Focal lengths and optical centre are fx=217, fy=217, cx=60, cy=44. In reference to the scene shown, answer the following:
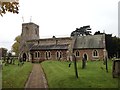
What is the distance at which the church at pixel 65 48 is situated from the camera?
5506 centimetres

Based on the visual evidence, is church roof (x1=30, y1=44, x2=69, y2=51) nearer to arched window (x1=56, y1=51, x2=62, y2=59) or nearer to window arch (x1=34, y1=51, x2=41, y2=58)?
arched window (x1=56, y1=51, x2=62, y2=59)

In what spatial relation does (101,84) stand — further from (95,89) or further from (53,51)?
(53,51)

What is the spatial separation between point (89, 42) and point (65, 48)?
6494mm

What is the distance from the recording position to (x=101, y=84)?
50.6 ft

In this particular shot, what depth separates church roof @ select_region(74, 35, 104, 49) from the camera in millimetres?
55344

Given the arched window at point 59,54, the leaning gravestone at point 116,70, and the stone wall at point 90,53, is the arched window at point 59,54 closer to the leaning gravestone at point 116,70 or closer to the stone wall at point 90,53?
the stone wall at point 90,53

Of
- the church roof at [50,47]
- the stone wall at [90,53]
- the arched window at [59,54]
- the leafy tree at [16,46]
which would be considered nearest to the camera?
the stone wall at [90,53]

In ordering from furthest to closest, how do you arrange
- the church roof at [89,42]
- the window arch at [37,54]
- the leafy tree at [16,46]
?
the leafy tree at [16,46] → the window arch at [37,54] → the church roof at [89,42]

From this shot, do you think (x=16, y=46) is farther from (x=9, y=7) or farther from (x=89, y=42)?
(x=9, y=7)

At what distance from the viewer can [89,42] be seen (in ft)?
186

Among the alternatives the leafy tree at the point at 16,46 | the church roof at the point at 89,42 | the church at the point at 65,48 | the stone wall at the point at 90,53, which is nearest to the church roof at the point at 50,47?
the church at the point at 65,48

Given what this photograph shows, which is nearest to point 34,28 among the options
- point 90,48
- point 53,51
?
point 53,51

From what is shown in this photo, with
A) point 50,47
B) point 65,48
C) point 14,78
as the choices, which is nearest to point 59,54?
point 65,48

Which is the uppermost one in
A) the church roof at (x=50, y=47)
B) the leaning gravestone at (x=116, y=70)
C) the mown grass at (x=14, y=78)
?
the church roof at (x=50, y=47)
